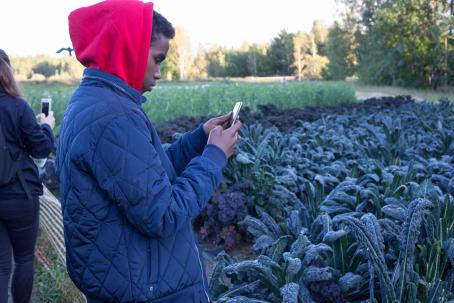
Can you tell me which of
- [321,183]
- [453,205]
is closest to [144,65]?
[453,205]

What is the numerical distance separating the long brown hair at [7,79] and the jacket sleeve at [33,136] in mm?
109

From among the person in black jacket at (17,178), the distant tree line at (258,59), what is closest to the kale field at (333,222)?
the person in black jacket at (17,178)

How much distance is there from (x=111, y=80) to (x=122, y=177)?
1.10ft

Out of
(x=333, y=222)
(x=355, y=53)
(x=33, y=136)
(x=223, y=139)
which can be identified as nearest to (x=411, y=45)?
(x=355, y=53)

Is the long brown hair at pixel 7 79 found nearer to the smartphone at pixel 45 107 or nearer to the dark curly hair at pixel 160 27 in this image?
the smartphone at pixel 45 107

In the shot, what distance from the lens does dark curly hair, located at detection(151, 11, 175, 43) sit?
5.34 ft

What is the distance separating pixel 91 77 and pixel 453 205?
7.83 ft

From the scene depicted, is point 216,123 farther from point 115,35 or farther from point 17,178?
point 17,178

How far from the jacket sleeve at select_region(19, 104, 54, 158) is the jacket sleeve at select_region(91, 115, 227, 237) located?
1.65 meters

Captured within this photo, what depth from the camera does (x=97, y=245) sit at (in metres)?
1.54

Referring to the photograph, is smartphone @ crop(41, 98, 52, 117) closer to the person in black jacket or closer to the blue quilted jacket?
the person in black jacket

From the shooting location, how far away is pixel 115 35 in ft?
4.97

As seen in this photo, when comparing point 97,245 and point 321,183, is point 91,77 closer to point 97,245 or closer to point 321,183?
point 97,245

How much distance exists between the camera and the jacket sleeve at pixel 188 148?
2059 mm
